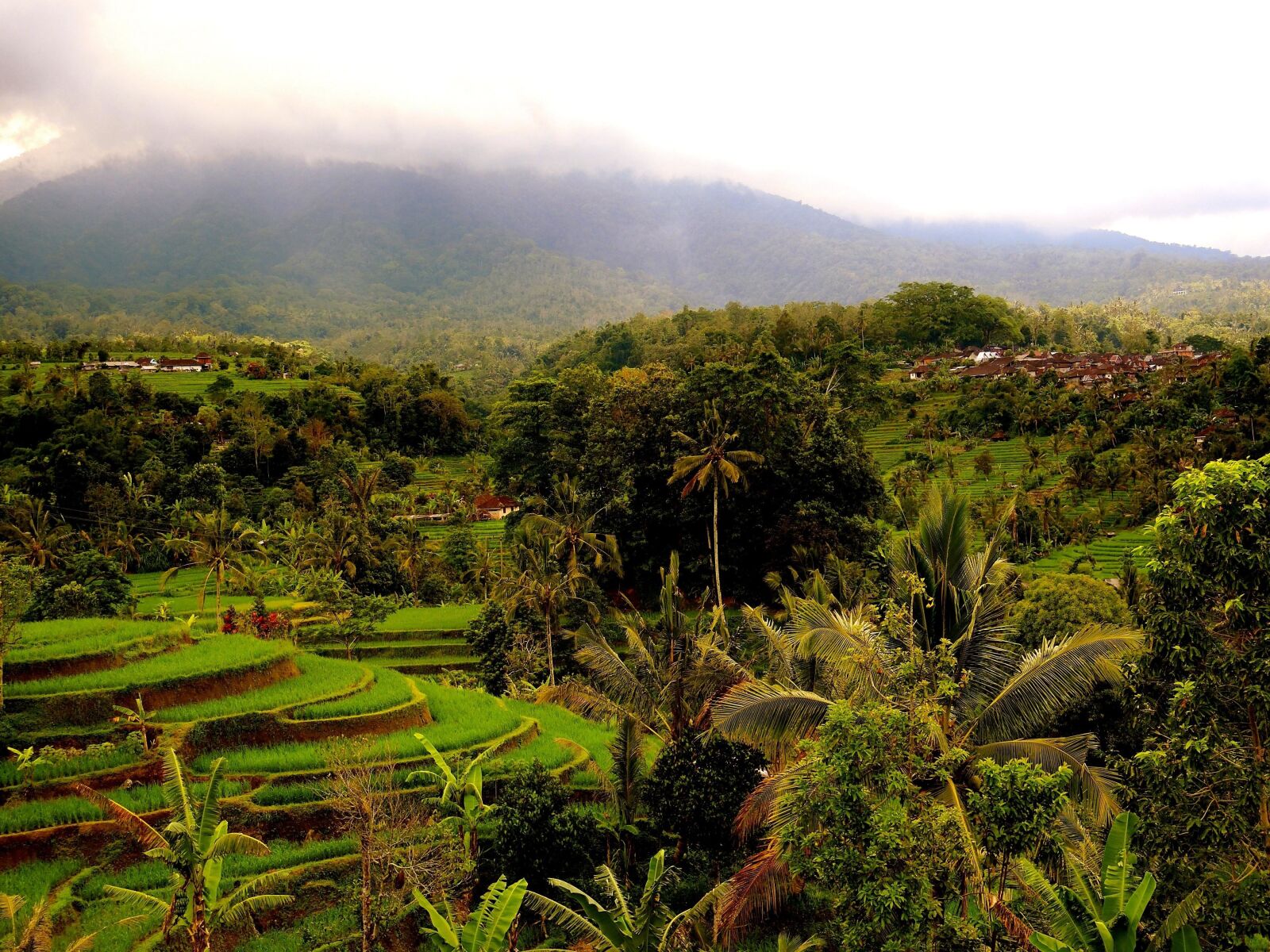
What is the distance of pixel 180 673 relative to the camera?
14.5 meters

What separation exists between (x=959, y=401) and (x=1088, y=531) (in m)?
20.8

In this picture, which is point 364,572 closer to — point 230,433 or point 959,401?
point 230,433

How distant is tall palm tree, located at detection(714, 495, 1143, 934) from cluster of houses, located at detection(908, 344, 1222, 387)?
1903 inches

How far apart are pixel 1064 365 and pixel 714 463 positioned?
51172mm

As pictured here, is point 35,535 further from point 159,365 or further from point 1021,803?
point 159,365

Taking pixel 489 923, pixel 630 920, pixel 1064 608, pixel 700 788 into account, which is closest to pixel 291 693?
pixel 700 788

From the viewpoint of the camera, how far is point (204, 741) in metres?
13.5

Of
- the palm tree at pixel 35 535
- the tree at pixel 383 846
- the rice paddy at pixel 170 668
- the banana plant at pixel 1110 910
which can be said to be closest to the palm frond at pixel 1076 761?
the banana plant at pixel 1110 910

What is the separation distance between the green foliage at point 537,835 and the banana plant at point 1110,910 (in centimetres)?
699

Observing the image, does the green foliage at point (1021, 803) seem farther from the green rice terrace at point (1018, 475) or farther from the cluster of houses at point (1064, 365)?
the cluster of houses at point (1064, 365)

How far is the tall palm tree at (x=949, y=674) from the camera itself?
27.3 ft

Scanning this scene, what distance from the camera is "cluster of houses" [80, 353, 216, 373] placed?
73.4 m

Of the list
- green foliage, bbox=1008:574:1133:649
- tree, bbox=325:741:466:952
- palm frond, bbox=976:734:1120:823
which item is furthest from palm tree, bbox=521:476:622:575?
palm frond, bbox=976:734:1120:823

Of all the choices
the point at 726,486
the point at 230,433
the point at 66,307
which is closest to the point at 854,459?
the point at 726,486
